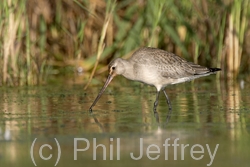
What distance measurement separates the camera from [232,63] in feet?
41.1

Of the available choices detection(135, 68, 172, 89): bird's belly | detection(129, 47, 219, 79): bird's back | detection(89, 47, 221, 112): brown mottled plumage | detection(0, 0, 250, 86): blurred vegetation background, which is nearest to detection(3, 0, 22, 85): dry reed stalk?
detection(0, 0, 250, 86): blurred vegetation background

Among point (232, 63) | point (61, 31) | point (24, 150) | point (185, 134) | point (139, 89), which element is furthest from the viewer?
point (61, 31)

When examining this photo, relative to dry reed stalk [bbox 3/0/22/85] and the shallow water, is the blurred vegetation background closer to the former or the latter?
dry reed stalk [bbox 3/0/22/85]

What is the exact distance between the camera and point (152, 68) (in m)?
9.73

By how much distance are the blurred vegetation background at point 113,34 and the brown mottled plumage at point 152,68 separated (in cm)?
114

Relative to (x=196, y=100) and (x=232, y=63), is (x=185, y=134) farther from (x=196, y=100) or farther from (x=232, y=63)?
(x=232, y=63)

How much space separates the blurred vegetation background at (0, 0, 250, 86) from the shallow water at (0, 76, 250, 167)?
0.81 m

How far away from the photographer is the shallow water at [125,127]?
6223 millimetres

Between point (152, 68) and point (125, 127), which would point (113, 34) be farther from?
point (125, 127)

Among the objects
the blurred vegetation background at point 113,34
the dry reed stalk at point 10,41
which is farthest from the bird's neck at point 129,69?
the dry reed stalk at point 10,41

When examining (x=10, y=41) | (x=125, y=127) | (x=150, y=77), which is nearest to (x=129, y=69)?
(x=150, y=77)

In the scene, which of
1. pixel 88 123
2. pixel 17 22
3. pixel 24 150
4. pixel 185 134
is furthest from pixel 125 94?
pixel 24 150

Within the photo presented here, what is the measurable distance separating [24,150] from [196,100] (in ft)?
13.3

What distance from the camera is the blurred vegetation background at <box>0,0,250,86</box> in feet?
38.1
